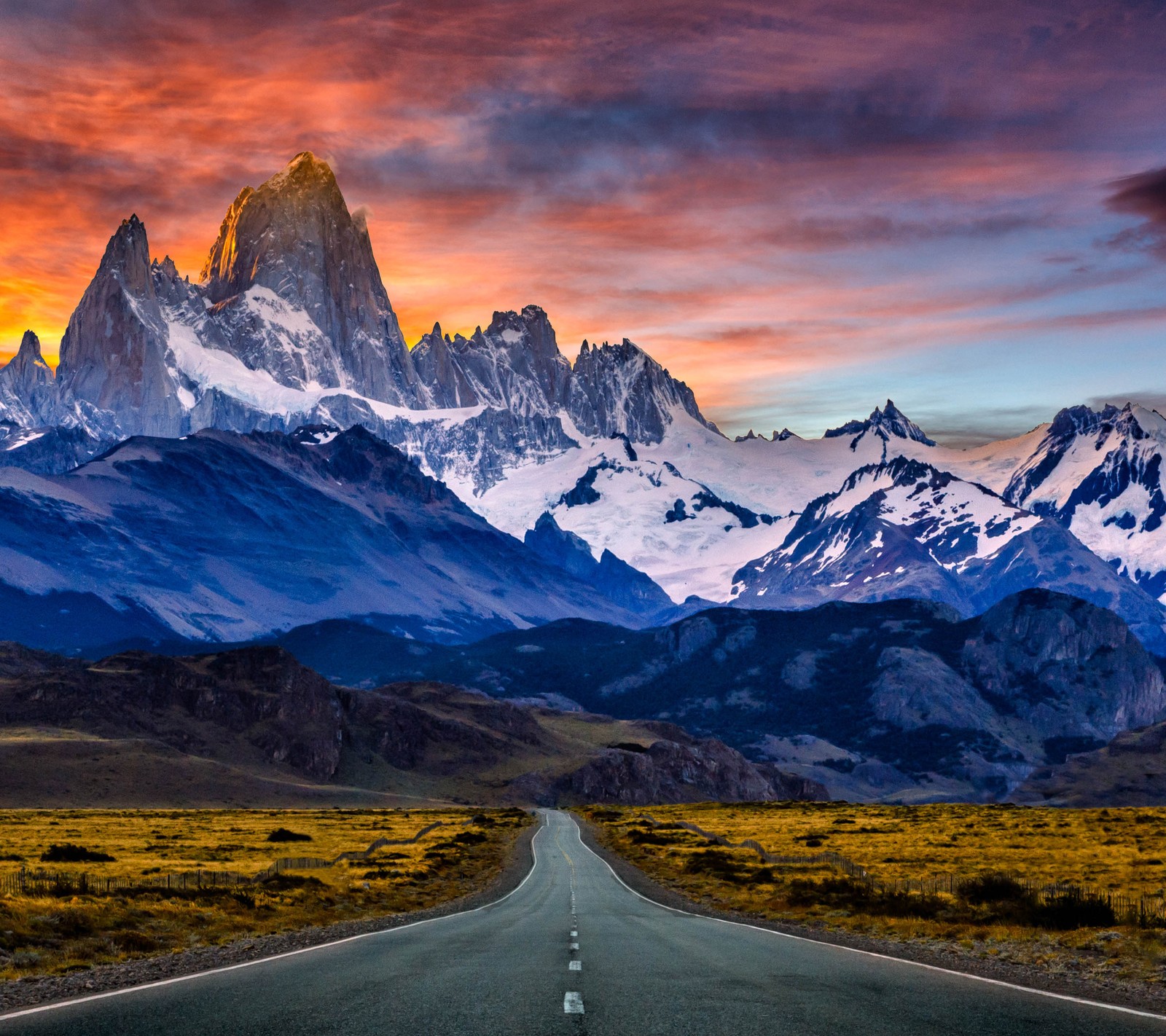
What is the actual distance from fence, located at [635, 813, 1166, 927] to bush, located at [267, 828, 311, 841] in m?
46.6

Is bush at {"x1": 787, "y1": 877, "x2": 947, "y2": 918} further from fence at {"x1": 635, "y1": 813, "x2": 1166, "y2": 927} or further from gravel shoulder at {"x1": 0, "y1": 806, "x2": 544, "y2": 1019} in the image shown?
gravel shoulder at {"x1": 0, "y1": 806, "x2": 544, "y2": 1019}

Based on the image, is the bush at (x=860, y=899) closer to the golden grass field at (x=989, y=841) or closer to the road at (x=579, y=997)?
the golden grass field at (x=989, y=841)

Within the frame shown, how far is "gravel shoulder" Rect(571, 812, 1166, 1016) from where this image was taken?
28.6 m

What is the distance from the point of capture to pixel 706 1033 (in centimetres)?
2286

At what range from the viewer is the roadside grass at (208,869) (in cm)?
3822

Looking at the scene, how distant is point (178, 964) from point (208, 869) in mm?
44481

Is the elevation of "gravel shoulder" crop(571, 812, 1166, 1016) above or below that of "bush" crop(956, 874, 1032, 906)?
below

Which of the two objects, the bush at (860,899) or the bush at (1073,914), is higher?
the bush at (1073,914)

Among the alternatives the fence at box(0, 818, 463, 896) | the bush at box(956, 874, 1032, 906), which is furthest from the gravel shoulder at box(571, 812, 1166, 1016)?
the fence at box(0, 818, 463, 896)

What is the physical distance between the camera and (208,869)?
252 ft

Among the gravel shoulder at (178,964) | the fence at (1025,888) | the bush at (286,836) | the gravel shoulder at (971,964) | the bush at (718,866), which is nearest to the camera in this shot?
the gravel shoulder at (971,964)

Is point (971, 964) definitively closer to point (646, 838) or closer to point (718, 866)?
point (718, 866)

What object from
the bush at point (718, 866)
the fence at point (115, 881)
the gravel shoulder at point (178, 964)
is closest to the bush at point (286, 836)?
the fence at point (115, 881)

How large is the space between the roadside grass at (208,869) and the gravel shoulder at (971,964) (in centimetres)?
1608
